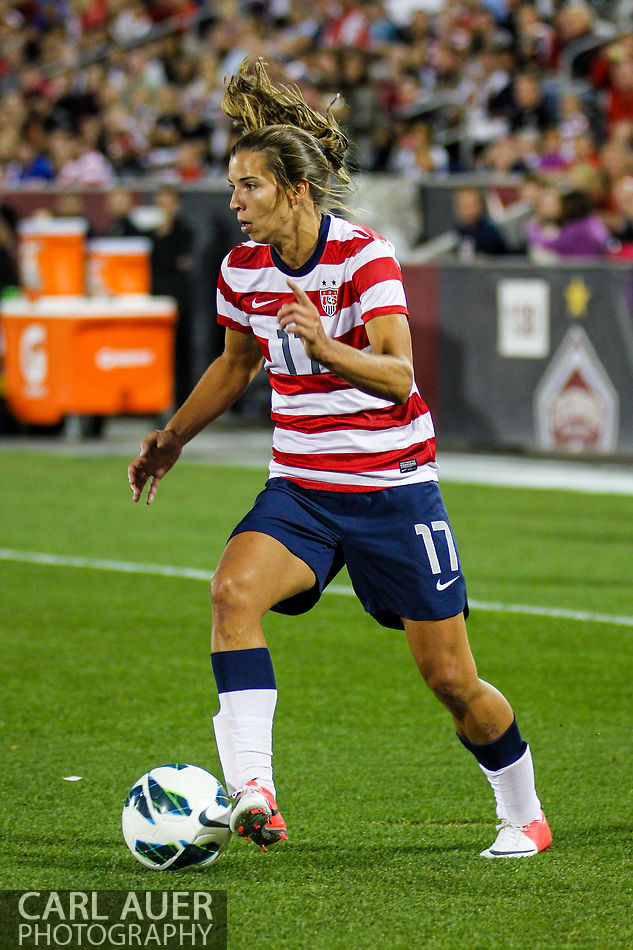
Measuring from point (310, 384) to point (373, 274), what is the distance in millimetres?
375

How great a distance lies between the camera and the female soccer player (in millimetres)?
4152

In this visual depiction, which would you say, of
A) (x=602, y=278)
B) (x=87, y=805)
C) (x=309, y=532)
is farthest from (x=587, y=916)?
(x=602, y=278)

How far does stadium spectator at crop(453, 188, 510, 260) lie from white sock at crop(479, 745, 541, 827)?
1046 centimetres

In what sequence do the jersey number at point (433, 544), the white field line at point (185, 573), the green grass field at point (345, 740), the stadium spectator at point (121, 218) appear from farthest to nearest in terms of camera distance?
the stadium spectator at point (121, 218), the white field line at point (185, 573), the jersey number at point (433, 544), the green grass field at point (345, 740)

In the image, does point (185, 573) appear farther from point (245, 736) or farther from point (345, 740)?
point (245, 736)

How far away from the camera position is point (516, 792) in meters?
4.47

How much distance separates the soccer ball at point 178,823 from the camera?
4.15 m

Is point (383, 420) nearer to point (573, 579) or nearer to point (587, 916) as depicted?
point (587, 916)

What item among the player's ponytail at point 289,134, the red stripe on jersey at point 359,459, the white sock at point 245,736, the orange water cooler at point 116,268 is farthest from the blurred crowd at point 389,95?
the white sock at point 245,736

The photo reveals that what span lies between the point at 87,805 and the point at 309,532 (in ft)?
4.31

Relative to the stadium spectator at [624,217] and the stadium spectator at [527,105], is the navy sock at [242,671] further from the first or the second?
the stadium spectator at [527,105]

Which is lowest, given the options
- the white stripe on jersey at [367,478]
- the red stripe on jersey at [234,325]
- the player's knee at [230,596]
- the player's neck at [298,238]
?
the player's knee at [230,596]

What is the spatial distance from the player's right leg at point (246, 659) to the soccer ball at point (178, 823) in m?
0.11

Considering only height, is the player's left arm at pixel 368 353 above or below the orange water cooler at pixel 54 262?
above
